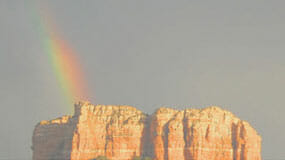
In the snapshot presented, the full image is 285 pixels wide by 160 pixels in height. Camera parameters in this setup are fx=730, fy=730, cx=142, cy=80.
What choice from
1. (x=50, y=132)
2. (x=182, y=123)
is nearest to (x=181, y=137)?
(x=182, y=123)

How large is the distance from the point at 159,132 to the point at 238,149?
14.1 metres

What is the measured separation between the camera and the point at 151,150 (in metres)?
121

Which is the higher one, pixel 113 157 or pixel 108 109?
pixel 108 109

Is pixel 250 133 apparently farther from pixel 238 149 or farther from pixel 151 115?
pixel 151 115

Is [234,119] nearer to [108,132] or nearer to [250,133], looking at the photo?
[250,133]

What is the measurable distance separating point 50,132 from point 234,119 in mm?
31709

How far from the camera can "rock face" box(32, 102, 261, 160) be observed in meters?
118

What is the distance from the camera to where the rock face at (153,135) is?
118 m

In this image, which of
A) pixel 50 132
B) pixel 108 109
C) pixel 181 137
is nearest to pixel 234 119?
pixel 181 137

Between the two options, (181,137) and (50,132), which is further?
(50,132)

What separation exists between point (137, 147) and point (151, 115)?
19.8 feet

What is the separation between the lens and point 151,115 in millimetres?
122750

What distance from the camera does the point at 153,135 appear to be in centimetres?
12000

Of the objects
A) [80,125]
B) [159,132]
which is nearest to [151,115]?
[159,132]
